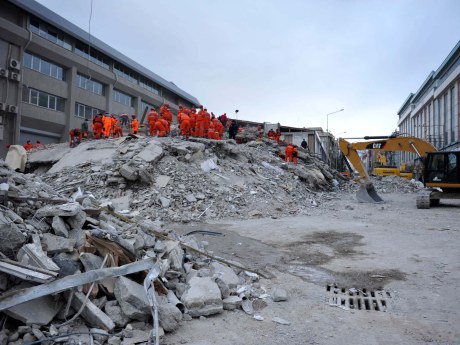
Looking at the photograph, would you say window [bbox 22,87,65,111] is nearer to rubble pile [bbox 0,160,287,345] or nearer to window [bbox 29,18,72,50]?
window [bbox 29,18,72,50]

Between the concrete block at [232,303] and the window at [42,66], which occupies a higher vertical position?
the window at [42,66]

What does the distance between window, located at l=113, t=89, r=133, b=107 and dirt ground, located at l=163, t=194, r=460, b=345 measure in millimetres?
27649

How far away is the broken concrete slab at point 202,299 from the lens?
3744 millimetres

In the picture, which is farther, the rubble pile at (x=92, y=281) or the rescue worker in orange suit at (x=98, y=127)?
the rescue worker in orange suit at (x=98, y=127)

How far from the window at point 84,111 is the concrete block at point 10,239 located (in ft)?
91.7

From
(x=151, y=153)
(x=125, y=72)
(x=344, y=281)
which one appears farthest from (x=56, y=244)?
(x=125, y=72)

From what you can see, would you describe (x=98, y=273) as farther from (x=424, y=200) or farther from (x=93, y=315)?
(x=424, y=200)

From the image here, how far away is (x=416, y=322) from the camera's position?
362 cm

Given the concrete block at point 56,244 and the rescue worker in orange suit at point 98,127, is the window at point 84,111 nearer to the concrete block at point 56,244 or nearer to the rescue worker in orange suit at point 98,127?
the rescue worker in orange suit at point 98,127

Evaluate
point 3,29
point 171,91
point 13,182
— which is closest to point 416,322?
point 13,182

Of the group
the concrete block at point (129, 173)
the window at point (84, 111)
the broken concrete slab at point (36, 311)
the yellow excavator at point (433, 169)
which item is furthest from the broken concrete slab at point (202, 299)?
the window at point (84, 111)

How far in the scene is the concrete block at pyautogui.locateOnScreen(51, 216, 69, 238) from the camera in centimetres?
401

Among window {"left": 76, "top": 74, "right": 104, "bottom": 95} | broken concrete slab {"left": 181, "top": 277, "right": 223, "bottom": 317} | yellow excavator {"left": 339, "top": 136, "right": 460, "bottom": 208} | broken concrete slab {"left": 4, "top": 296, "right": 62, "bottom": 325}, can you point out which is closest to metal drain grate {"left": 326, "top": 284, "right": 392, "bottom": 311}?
broken concrete slab {"left": 181, "top": 277, "right": 223, "bottom": 317}

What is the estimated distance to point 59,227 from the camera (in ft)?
13.2
